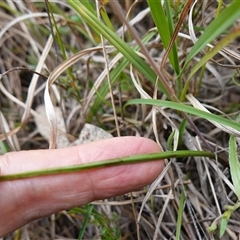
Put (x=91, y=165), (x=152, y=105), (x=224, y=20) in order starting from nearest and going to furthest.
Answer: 1. (x=224, y=20)
2. (x=91, y=165)
3. (x=152, y=105)

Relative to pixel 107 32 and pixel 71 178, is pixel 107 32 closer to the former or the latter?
pixel 107 32

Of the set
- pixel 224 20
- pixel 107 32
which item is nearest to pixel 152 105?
pixel 107 32

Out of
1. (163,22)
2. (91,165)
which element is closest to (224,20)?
(163,22)

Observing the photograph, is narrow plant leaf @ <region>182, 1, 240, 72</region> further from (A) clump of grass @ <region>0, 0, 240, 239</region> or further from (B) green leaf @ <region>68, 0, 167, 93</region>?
(B) green leaf @ <region>68, 0, 167, 93</region>

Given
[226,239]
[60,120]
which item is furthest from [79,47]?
[226,239]

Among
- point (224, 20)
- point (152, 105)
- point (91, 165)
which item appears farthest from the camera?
point (152, 105)

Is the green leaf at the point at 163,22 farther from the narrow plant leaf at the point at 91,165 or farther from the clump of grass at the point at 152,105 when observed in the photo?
the narrow plant leaf at the point at 91,165

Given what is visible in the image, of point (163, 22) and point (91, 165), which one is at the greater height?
point (163, 22)

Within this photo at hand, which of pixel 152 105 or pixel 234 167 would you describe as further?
pixel 152 105
